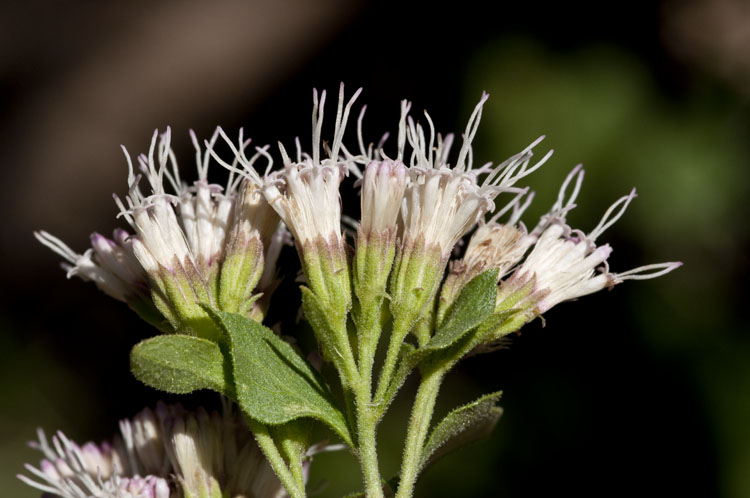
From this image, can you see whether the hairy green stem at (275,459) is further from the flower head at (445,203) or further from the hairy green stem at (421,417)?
the flower head at (445,203)

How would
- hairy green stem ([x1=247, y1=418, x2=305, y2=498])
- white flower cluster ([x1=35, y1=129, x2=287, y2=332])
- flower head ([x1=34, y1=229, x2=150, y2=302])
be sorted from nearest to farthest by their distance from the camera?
hairy green stem ([x1=247, y1=418, x2=305, y2=498])
white flower cluster ([x1=35, y1=129, x2=287, y2=332])
flower head ([x1=34, y1=229, x2=150, y2=302])

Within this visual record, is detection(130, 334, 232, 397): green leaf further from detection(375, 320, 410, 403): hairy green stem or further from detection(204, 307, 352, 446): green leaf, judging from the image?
detection(375, 320, 410, 403): hairy green stem

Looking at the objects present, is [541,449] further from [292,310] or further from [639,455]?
A: [292,310]

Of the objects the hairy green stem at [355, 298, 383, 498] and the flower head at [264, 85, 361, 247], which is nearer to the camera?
the hairy green stem at [355, 298, 383, 498]

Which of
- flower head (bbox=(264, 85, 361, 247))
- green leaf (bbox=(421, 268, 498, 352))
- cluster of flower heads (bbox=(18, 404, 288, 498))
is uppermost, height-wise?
flower head (bbox=(264, 85, 361, 247))

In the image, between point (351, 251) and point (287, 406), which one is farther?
point (351, 251)

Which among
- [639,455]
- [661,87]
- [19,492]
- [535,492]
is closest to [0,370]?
[19,492]

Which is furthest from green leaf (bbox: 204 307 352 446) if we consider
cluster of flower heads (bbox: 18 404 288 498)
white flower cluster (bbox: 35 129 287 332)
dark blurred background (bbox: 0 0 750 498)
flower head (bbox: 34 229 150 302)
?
dark blurred background (bbox: 0 0 750 498)

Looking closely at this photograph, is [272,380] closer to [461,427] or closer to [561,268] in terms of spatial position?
[461,427]

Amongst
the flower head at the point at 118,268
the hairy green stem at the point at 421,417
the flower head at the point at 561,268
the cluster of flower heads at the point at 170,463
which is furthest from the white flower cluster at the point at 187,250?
the flower head at the point at 561,268
